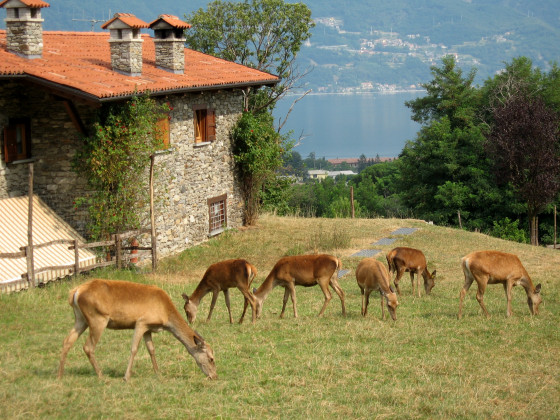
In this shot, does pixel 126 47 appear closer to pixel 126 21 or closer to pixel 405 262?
pixel 126 21

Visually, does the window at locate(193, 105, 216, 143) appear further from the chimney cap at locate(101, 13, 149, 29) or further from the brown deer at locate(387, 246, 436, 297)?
the brown deer at locate(387, 246, 436, 297)

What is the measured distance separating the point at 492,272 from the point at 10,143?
13.7 metres

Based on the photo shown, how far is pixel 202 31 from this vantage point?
43188 mm

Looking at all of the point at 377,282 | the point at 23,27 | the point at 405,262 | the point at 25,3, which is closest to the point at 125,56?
the point at 23,27

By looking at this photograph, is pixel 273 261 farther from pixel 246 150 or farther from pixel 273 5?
pixel 273 5

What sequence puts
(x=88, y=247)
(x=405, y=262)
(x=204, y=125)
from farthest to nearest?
(x=204, y=125)
(x=88, y=247)
(x=405, y=262)

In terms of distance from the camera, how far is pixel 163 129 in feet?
80.8

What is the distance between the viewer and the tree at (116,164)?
2206 cm

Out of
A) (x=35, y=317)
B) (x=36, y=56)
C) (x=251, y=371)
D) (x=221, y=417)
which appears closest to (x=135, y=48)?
(x=36, y=56)

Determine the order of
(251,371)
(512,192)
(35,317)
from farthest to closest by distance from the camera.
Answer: (512,192), (35,317), (251,371)

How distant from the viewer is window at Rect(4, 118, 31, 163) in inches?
840

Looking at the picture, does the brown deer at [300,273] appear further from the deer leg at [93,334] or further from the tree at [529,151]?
the tree at [529,151]

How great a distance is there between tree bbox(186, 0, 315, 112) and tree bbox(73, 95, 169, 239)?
19992 millimetres

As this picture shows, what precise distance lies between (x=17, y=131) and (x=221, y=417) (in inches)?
584
